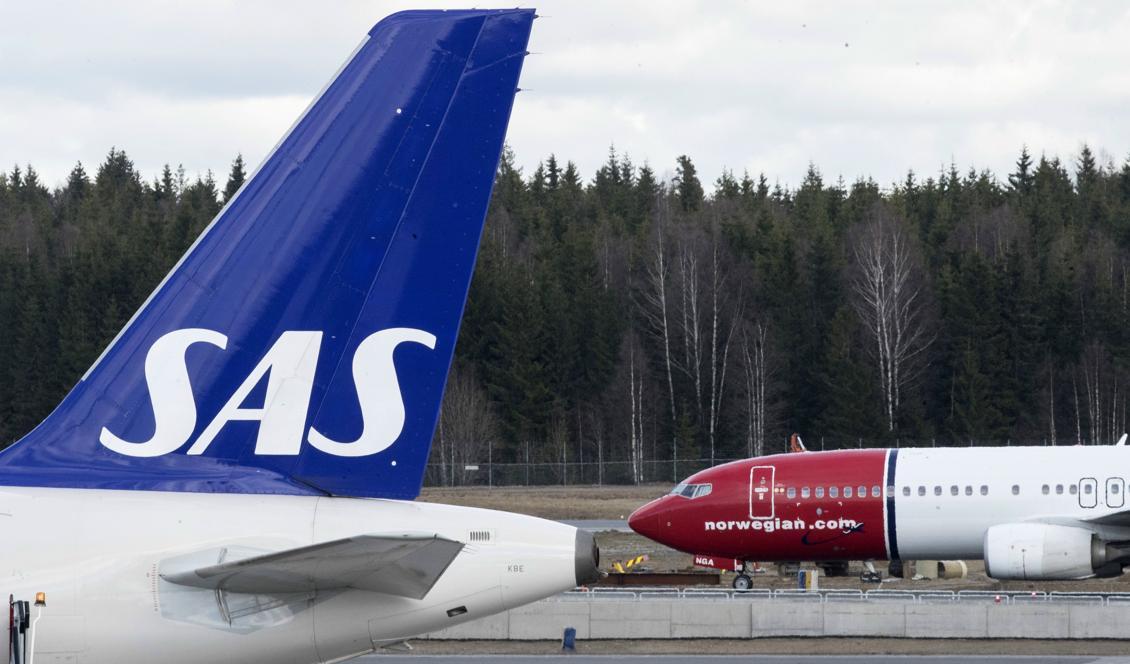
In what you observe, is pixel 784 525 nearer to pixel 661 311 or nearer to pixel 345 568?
pixel 345 568

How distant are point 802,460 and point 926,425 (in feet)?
138

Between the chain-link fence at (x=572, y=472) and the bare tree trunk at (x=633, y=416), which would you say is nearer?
the chain-link fence at (x=572, y=472)

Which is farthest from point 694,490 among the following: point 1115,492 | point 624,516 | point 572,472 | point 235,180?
point 235,180

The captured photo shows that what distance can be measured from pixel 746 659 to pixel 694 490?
774cm

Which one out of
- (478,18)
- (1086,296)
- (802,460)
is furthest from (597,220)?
(478,18)

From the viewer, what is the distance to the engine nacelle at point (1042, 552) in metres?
28.5

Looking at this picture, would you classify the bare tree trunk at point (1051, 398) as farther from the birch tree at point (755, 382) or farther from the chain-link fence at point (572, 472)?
the birch tree at point (755, 382)

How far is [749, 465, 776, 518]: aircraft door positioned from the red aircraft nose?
2.11 meters

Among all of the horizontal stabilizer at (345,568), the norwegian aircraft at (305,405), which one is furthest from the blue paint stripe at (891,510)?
the horizontal stabilizer at (345,568)

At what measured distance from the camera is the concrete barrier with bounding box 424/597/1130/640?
85.6 ft

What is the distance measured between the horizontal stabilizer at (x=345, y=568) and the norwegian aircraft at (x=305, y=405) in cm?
19

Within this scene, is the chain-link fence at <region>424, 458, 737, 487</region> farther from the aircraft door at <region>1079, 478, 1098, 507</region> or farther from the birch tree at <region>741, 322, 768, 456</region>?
the aircraft door at <region>1079, 478, 1098, 507</region>

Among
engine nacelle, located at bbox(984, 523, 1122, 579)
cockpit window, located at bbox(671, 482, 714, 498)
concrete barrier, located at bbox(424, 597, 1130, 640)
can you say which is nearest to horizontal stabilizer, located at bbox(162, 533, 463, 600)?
concrete barrier, located at bbox(424, 597, 1130, 640)

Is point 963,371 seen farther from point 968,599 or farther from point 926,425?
point 968,599
